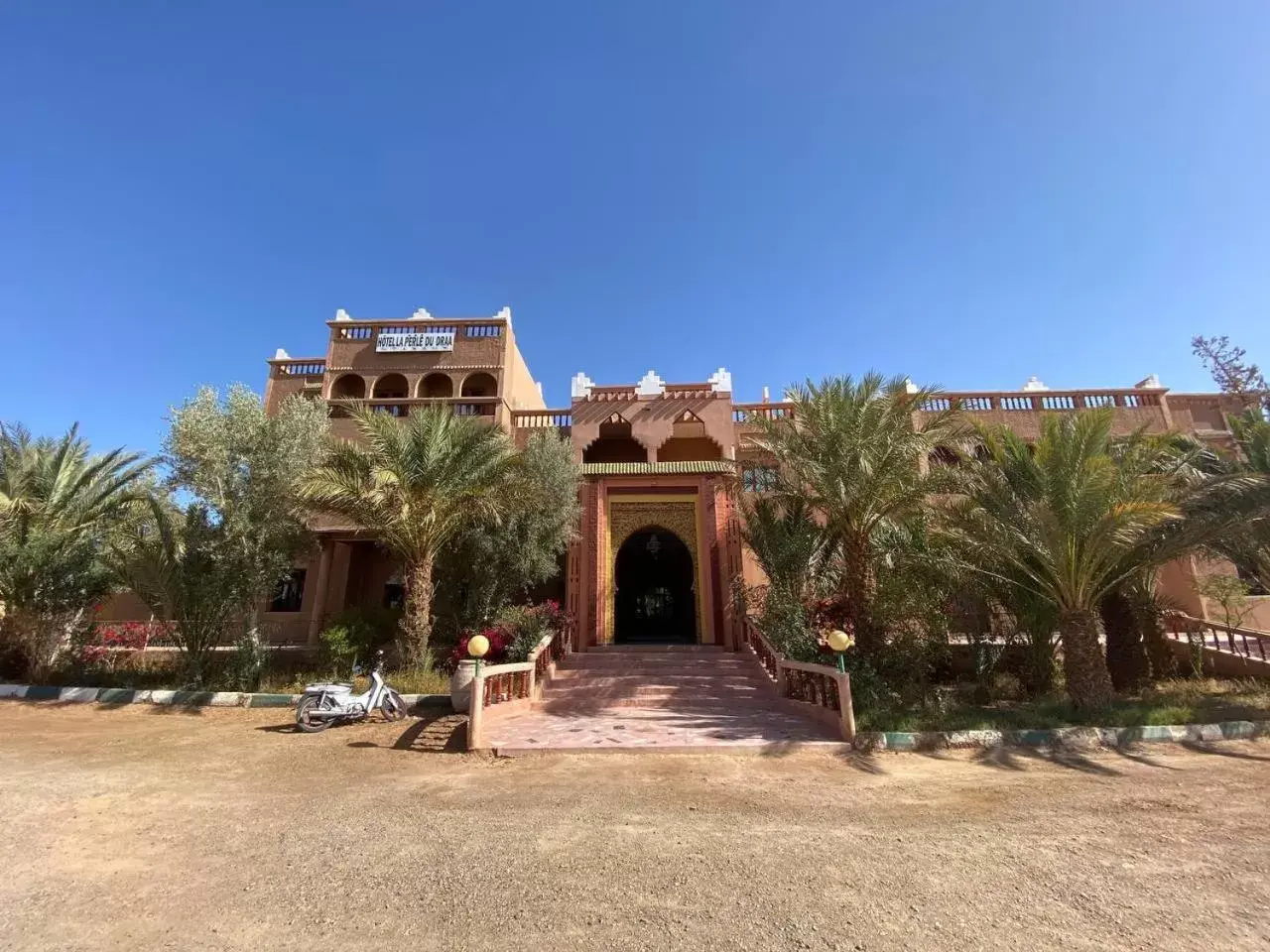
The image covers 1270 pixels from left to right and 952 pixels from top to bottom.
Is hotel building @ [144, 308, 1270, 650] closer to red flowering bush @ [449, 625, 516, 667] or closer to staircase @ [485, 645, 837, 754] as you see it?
staircase @ [485, 645, 837, 754]

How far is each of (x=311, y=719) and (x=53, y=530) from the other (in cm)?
774

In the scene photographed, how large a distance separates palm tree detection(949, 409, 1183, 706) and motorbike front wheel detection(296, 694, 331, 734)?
9.32 m

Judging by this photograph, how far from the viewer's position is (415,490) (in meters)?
10.2

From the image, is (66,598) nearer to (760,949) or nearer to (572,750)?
(572,750)

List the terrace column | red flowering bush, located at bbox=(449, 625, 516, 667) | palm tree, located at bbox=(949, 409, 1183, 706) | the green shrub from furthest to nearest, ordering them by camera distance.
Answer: the terrace column
the green shrub
red flowering bush, located at bbox=(449, 625, 516, 667)
palm tree, located at bbox=(949, 409, 1183, 706)

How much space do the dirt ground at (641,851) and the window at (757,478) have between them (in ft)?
17.6

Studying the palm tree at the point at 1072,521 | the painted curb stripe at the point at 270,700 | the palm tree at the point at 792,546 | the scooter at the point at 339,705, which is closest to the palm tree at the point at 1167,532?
the palm tree at the point at 1072,521

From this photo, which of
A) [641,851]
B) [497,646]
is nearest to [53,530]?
[497,646]

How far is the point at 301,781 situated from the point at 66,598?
358 inches

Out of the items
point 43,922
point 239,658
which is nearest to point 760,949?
point 43,922

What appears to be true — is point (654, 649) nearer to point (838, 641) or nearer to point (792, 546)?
point (792, 546)

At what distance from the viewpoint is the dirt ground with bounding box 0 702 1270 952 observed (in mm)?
3020

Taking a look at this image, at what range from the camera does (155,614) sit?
10.4 meters

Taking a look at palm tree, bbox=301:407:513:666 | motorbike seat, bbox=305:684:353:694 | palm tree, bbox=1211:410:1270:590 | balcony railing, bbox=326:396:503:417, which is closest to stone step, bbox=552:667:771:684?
palm tree, bbox=301:407:513:666
